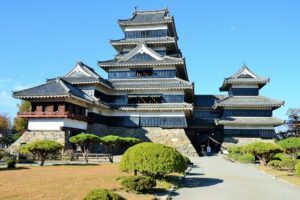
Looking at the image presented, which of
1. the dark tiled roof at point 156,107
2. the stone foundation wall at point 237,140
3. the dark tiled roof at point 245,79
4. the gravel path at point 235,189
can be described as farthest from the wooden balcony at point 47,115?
the dark tiled roof at point 245,79

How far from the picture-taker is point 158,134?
40625mm

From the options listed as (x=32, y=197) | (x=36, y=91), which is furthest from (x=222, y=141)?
(x=32, y=197)

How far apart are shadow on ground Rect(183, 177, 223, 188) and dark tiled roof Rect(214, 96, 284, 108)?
90.0ft

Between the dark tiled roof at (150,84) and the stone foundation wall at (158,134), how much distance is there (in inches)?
214

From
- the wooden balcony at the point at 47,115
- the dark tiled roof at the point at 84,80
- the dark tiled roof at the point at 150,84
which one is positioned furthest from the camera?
the dark tiled roof at the point at 150,84

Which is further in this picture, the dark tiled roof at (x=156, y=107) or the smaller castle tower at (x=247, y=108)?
the smaller castle tower at (x=247, y=108)

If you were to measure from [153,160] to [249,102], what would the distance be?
33032mm

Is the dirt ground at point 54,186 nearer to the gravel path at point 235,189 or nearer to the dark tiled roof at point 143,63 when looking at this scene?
the gravel path at point 235,189

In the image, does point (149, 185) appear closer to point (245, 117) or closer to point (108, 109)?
point (108, 109)

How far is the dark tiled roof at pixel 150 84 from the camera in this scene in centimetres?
4066

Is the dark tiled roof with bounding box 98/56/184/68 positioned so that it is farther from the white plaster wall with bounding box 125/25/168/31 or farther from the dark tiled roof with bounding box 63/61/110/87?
the white plaster wall with bounding box 125/25/168/31

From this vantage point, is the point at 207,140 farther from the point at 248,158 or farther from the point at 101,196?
the point at 101,196

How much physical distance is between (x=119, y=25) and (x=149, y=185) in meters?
39.1

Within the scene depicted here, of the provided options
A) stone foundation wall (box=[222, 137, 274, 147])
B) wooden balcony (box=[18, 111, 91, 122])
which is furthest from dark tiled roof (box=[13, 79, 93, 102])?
stone foundation wall (box=[222, 137, 274, 147])
